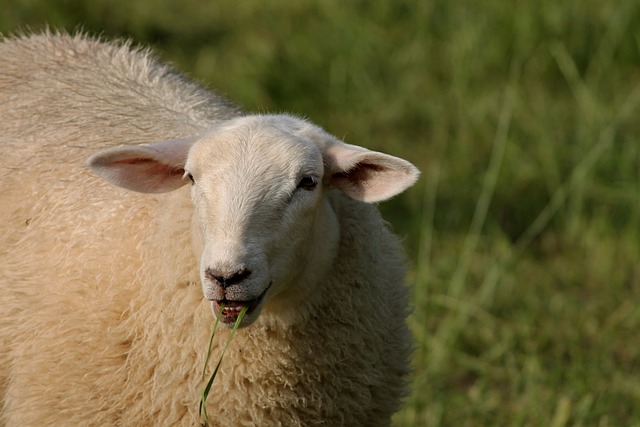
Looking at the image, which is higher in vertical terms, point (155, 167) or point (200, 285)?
point (155, 167)

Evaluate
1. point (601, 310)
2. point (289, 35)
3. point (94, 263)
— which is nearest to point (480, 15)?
point (289, 35)

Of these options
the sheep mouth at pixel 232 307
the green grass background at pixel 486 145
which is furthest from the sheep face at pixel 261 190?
the green grass background at pixel 486 145

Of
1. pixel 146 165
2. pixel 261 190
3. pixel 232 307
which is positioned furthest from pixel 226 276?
pixel 146 165

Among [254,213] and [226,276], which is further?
[254,213]

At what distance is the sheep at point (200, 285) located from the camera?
9.78 feet

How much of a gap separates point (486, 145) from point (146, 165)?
346 centimetres

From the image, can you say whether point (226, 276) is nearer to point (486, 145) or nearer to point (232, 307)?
point (232, 307)

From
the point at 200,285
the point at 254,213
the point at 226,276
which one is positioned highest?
the point at 254,213

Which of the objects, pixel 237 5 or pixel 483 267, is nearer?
pixel 483 267

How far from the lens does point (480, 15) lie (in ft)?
22.9

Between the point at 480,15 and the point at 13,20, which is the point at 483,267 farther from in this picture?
the point at 13,20

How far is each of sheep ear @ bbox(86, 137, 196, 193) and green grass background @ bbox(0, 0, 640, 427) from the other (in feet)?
5.27

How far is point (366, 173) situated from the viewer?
3.17m

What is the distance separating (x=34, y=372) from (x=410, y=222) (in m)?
2.90
